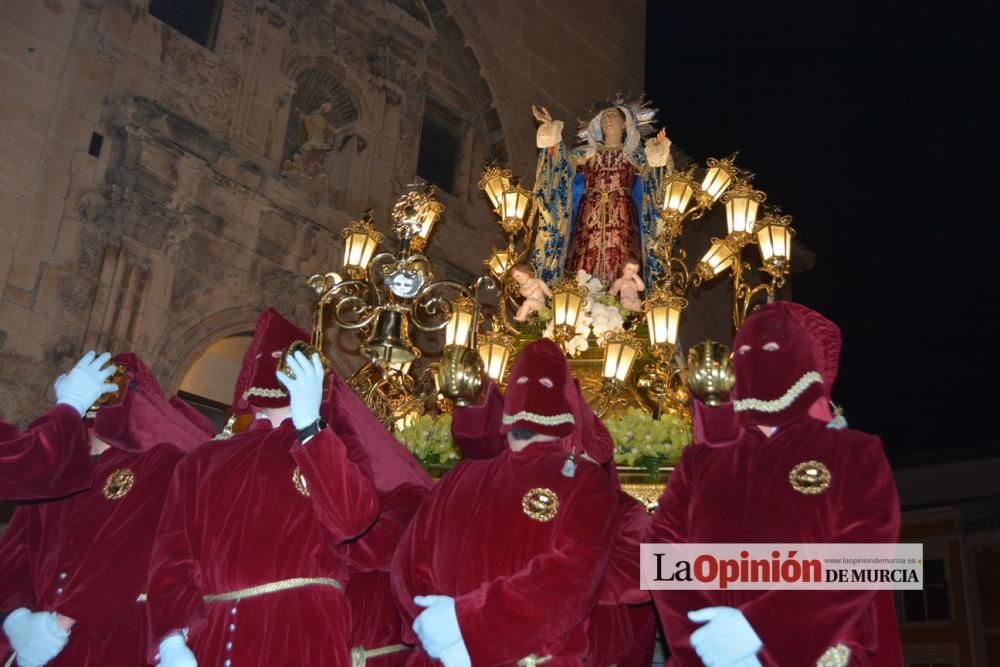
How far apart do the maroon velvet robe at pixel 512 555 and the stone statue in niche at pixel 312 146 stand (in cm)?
904

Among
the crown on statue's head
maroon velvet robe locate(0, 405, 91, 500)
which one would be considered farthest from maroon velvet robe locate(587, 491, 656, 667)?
the crown on statue's head

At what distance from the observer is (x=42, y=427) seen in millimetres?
4605

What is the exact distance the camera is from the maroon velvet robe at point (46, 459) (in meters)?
4.47

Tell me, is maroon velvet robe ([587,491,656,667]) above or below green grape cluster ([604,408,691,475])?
below

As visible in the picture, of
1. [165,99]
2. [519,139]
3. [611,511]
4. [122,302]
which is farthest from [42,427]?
[519,139]

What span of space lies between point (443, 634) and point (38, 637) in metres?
1.96

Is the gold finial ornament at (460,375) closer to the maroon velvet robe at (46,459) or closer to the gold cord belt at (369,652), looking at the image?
the gold cord belt at (369,652)

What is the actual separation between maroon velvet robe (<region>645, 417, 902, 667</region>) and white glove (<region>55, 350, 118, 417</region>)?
2.84 m

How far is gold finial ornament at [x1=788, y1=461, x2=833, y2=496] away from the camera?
11.3ft

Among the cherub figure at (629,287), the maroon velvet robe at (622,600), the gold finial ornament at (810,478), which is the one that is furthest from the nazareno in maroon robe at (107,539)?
the cherub figure at (629,287)

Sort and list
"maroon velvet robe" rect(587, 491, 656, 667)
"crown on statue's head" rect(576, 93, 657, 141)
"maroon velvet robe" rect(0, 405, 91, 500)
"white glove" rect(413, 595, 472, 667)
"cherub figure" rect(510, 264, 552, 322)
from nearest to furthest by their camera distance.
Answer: "white glove" rect(413, 595, 472, 667), "maroon velvet robe" rect(587, 491, 656, 667), "maroon velvet robe" rect(0, 405, 91, 500), "cherub figure" rect(510, 264, 552, 322), "crown on statue's head" rect(576, 93, 657, 141)

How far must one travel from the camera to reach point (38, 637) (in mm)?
4273

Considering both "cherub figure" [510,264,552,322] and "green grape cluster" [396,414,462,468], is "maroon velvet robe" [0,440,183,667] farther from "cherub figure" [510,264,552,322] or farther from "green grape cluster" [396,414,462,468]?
"cherub figure" [510,264,552,322]

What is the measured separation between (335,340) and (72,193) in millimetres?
3560
